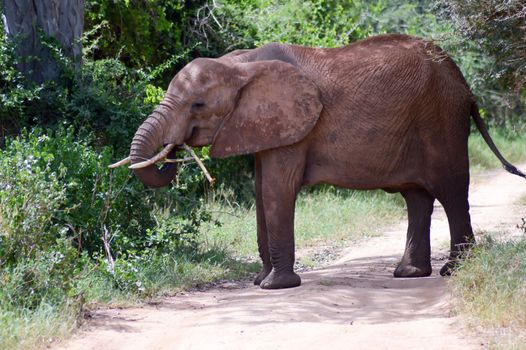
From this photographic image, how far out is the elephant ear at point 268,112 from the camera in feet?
29.6

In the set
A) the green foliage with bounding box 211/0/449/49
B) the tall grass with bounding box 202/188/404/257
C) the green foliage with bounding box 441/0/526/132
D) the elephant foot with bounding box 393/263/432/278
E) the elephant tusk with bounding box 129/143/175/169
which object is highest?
the green foliage with bounding box 211/0/449/49

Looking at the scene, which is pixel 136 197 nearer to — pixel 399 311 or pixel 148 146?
pixel 148 146

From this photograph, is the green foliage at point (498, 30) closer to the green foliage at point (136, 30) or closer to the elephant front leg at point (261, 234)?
the elephant front leg at point (261, 234)

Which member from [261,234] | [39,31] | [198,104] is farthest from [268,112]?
[39,31]

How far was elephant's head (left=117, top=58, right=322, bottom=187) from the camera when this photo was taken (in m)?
8.95

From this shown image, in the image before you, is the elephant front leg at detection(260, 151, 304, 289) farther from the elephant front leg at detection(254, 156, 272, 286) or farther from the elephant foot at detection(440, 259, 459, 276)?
the elephant foot at detection(440, 259, 459, 276)

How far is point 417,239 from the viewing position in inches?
387

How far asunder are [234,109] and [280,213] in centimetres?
101

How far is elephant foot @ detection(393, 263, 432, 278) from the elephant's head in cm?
177

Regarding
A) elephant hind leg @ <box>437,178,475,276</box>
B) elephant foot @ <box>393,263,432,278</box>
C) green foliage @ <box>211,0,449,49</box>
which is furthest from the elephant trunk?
green foliage @ <box>211,0,449,49</box>

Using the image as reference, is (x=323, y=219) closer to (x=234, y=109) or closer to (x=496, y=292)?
(x=234, y=109)

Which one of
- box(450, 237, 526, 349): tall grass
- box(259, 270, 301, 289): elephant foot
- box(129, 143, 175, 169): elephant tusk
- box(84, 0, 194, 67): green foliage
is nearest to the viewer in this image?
box(450, 237, 526, 349): tall grass

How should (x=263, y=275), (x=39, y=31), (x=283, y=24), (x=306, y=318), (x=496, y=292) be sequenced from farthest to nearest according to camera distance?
1. (x=283, y=24)
2. (x=39, y=31)
3. (x=263, y=275)
4. (x=306, y=318)
5. (x=496, y=292)

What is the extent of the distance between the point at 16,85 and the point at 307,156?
10.6 ft
